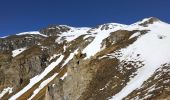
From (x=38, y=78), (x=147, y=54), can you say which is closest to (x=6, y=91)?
(x=38, y=78)

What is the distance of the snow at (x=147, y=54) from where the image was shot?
44.3 m

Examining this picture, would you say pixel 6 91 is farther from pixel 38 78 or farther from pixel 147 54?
pixel 147 54

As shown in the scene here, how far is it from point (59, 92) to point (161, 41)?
80.8 feet

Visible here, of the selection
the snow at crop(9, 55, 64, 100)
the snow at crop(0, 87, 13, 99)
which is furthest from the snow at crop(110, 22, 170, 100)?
the snow at crop(0, 87, 13, 99)

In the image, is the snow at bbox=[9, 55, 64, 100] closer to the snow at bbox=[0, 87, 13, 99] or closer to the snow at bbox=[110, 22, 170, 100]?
the snow at bbox=[0, 87, 13, 99]

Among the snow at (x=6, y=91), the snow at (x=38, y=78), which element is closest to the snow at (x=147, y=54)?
the snow at (x=38, y=78)

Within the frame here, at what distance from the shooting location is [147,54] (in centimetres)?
5416

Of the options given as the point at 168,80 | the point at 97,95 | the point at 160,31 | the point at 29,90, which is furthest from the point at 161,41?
the point at 29,90

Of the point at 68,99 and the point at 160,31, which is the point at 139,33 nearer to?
the point at 160,31

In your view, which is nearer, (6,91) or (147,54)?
(147,54)

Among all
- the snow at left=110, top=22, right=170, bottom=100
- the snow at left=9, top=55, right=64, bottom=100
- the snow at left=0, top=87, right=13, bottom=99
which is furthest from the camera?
the snow at left=0, top=87, right=13, bottom=99

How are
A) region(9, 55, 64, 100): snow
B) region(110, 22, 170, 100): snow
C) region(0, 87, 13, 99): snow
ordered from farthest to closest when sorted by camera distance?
region(0, 87, 13, 99): snow < region(9, 55, 64, 100): snow < region(110, 22, 170, 100): snow

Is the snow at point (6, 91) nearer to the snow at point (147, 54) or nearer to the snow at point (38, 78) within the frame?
the snow at point (38, 78)

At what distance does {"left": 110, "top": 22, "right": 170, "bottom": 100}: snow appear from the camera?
44.3 metres
